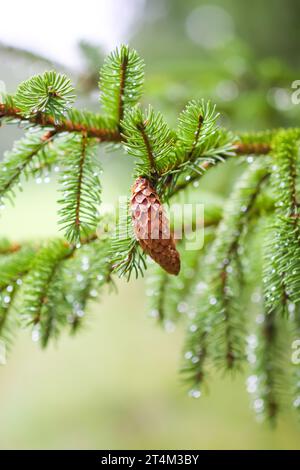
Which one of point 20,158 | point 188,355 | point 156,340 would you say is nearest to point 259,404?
point 188,355

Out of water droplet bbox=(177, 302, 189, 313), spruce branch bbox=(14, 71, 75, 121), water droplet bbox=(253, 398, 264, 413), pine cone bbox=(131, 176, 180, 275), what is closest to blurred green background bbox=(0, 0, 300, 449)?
water droplet bbox=(177, 302, 189, 313)

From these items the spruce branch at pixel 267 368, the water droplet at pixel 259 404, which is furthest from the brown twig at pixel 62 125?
the water droplet at pixel 259 404

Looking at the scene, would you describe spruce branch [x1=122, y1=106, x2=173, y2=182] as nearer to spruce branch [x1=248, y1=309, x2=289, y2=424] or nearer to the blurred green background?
spruce branch [x1=248, y1=309, x2=289, y2=424]

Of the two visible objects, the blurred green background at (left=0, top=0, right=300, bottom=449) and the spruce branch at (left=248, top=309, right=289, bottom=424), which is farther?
the blurred green background at (left=0, top=0, right=300, bottom=449)

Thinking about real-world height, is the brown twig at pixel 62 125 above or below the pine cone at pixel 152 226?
above

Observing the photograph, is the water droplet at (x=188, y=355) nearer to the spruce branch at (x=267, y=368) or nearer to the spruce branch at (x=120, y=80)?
the spruce branch at (x=267, y=368)

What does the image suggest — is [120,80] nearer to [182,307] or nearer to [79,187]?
[79,187]
